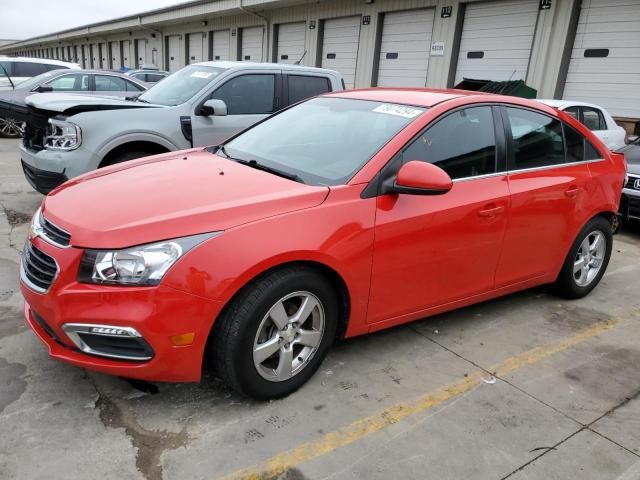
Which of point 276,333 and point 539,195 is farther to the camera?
point 539,195

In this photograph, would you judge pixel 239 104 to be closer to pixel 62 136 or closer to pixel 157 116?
pixel 157 116

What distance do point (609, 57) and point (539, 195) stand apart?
8.71 metres

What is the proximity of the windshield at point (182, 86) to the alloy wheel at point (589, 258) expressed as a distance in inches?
168

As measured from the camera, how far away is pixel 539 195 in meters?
3.65

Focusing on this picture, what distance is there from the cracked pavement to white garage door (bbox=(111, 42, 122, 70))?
1533 inches

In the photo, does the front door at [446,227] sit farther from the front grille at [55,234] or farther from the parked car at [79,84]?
the parked car at [79,84]


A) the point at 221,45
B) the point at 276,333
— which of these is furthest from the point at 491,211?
the point at 221,45

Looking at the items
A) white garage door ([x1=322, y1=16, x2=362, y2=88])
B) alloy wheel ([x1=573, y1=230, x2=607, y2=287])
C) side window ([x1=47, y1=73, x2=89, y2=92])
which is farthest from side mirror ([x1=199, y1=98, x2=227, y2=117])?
white garage door ([x1=322, y1=16, x2=362, y2=88])

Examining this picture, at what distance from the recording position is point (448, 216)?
124 inches

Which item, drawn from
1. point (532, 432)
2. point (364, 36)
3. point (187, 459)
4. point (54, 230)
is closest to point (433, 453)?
point (532, 432)

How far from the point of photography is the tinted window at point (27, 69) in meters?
12.8

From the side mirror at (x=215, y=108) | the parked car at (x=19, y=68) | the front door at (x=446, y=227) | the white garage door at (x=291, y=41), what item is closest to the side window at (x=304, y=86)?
the side mirror at (x=215, y=108)

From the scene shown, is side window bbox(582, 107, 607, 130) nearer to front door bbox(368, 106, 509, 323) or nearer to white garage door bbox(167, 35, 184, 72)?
front door bbox(368, 106, 509, 323)

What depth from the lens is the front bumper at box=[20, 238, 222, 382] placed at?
7.48 ft
